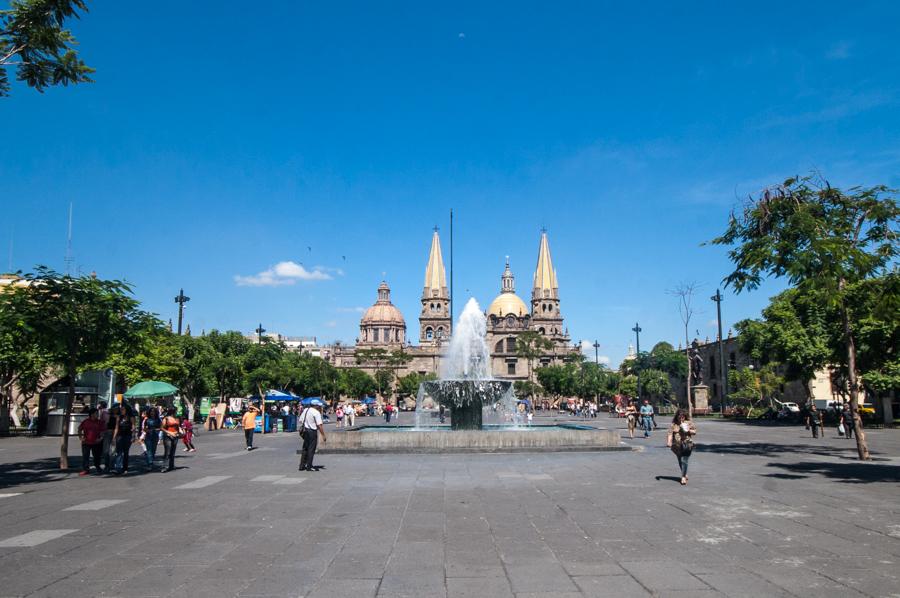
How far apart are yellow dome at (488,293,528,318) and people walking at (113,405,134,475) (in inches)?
4134

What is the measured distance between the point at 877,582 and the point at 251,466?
1250cm

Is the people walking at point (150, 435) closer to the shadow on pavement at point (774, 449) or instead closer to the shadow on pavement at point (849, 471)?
the shadow on pavement at point (849, 471)

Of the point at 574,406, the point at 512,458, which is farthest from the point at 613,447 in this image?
the point at 574,406

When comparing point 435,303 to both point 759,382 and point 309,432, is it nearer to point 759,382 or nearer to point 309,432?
point 759,382

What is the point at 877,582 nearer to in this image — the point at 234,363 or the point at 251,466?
the point at 251,466

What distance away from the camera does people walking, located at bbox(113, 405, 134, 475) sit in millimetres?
13086

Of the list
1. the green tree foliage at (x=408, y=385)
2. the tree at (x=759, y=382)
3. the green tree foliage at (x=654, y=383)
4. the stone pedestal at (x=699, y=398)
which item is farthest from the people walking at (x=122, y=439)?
the green tree foliage at (x=408, y=385)

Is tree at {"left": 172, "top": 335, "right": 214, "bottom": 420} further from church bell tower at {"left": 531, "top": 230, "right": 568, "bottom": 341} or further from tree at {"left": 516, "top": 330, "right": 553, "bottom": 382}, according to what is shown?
church bell tower at {"left": 531, "top": 230, "right": 568, "bottom": 341}

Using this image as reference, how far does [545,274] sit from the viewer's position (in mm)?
115500

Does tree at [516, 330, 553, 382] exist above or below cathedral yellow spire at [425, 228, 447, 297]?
below

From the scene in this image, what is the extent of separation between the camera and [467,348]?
26.4 metres

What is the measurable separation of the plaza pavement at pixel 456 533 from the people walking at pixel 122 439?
1.03 m

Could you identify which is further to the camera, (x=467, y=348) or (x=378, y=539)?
(x=467, y=348)

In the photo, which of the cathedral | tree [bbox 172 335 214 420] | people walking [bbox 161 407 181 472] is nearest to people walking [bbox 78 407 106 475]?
people walking [bbox 161 407 181 472]
